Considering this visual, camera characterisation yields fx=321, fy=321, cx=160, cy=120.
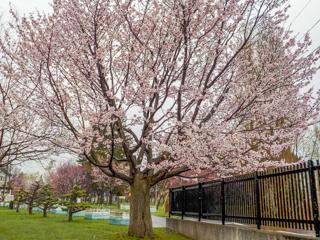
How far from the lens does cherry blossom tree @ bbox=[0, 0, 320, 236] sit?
9.14 meters

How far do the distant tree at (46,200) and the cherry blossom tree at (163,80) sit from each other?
1251cm

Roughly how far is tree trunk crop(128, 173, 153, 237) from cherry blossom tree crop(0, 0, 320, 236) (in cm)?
3

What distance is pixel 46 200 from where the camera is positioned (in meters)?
22.0

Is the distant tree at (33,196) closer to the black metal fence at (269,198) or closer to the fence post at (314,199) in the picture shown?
the black metal fence at (269,198)

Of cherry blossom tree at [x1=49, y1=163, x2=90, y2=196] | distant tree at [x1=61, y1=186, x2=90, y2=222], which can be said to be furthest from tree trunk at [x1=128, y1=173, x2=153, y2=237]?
cherry blossom tree at [x1=49, y1=163, x2=90, y2=196]

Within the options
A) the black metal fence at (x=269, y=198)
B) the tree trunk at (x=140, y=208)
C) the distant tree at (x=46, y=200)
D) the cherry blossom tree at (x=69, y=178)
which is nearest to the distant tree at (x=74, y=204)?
the distant tree at (x=46, y=200)

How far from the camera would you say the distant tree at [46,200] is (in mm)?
21469

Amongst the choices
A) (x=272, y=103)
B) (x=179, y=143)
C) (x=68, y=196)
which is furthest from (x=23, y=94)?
(x=68, y=196)

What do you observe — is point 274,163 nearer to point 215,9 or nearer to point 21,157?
point 215,9

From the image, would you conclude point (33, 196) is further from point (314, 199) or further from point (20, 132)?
point (314, 199)

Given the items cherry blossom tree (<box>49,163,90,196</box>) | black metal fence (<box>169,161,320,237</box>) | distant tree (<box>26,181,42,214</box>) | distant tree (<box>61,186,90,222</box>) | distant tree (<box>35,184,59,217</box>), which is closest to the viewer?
black metal fence (<box>169,161,320,237</box>)

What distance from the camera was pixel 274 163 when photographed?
973 cm

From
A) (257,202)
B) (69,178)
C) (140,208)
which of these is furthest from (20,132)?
(69,178)

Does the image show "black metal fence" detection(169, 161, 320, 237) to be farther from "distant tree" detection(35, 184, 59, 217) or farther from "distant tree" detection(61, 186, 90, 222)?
"distant tree" detection(35, 184, 59, 217)
